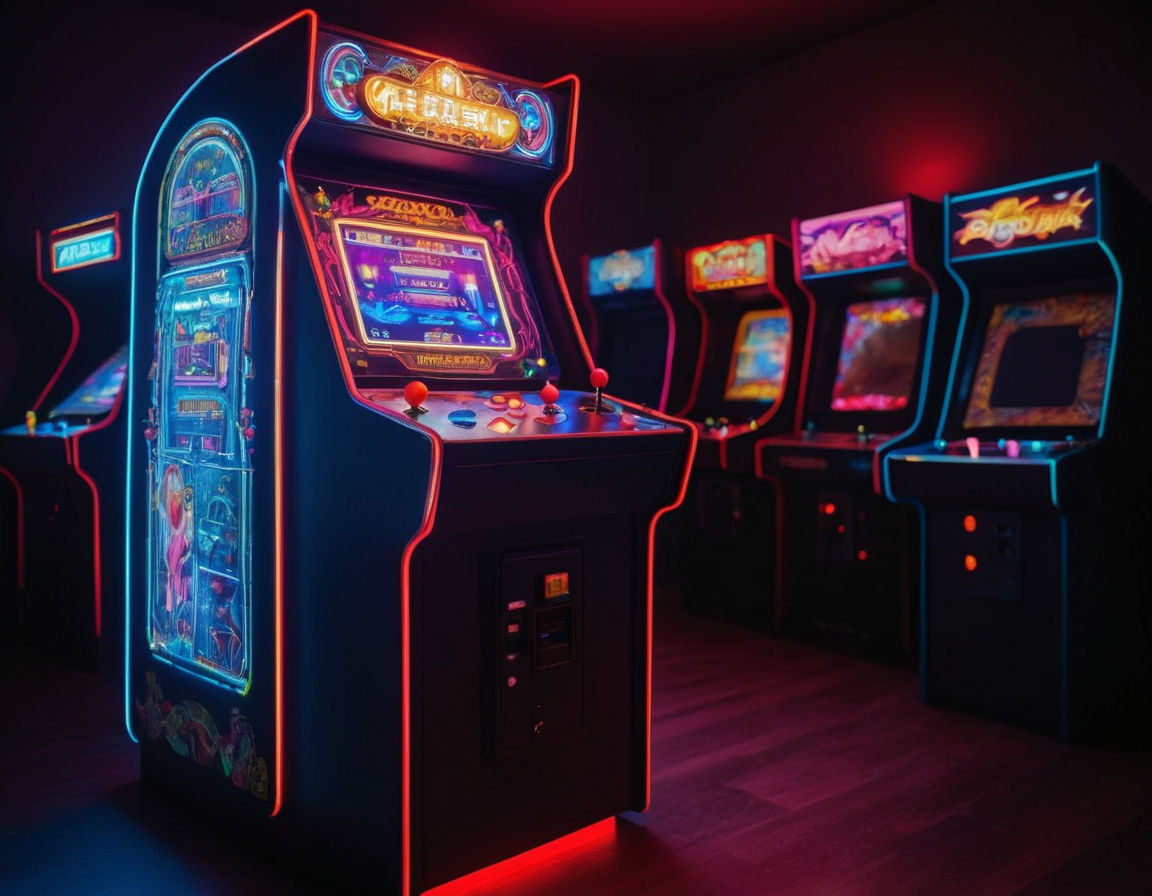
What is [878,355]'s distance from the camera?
4500 millimetres

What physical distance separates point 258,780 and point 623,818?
0.97 metres

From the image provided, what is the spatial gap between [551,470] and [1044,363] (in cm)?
244

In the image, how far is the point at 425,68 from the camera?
2.29m

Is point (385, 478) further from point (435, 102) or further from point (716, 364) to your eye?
point (716, 364)

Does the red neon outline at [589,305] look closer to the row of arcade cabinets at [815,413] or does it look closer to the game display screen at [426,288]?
the row of arcade cabinets at [815,413]

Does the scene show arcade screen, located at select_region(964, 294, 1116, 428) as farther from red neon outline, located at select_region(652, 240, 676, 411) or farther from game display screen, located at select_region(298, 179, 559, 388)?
game display screen, located at select_region(298, 179, 559, 388)

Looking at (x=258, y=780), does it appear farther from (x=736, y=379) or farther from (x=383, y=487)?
(x=736, y=379)

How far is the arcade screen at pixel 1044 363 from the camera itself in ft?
11.4

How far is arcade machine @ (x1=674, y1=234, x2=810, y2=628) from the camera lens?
473 centimetres

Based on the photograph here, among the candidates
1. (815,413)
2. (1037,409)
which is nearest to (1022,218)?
(1037,409)

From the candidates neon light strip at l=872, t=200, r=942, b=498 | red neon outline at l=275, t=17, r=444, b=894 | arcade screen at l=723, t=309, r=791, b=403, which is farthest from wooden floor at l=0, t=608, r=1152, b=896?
arcade screen at l=723, t=309, r=791, b=403

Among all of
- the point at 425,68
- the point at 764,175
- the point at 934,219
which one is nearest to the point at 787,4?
the point at 764,175

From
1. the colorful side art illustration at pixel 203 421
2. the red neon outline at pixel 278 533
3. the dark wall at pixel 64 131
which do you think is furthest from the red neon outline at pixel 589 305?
the red neon outline at pixel 278 533

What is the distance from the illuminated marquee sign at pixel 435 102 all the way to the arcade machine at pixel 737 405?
240 cm
